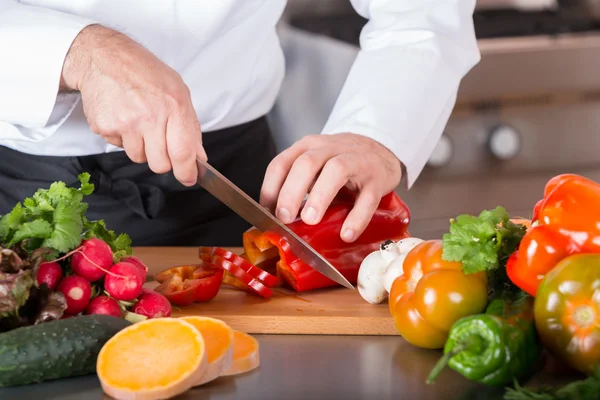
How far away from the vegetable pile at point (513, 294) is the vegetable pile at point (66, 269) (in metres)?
0.32

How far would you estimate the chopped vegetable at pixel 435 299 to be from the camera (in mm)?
970

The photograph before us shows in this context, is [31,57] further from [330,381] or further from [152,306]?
[330,381]

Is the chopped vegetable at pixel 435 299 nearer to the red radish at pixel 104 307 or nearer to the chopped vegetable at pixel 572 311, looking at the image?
the chopped vegetable at pixel 572 311

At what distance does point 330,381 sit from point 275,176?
45 cm

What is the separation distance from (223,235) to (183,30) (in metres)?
0.42

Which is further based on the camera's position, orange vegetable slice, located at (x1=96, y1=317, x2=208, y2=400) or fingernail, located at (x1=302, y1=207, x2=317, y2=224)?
fingernail, located at (x1=302, y1=207, x2=317, y2=224)

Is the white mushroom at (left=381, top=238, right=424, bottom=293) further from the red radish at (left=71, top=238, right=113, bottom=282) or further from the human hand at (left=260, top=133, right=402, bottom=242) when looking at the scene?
the red radish at (left=71, top=238, right=113, bottom=282)

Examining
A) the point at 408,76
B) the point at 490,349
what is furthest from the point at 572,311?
the point at 408,76

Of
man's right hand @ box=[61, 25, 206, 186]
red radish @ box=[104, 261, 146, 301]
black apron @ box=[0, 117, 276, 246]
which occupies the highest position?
man's right hand @ box=[61, 25, 206, 186]

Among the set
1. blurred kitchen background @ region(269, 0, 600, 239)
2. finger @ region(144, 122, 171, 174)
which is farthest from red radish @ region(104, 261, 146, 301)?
blurred kitchen background @ region(269, 0, 600, 239)

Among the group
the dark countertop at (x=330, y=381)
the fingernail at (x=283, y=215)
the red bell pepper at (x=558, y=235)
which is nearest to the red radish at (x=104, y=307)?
the dark countertop at (x=330, y=381)

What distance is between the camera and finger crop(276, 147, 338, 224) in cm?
129

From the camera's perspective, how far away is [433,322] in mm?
978

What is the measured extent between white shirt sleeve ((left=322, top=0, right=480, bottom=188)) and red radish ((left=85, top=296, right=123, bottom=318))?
0.60 m
